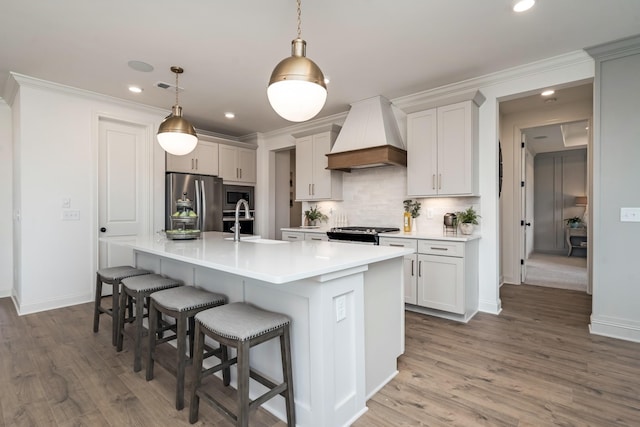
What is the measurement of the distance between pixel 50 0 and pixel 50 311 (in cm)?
316

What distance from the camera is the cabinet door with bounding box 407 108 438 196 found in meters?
3.72

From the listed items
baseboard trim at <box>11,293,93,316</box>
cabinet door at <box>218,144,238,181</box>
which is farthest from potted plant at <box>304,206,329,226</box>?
baseboard trim at <box>11,293,93,316</box>

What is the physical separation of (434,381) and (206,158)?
14.9 ft

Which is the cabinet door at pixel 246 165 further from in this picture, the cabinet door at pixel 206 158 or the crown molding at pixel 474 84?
the crown molding at pixel 474 84

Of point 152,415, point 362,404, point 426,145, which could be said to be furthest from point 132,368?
point 426,145

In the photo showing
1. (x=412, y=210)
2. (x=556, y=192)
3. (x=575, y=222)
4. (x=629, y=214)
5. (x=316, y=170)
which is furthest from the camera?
(x=556, y=192)

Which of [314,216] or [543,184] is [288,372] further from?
[543,184]

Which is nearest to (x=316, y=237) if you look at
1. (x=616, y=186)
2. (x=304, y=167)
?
(x=304, y=167)

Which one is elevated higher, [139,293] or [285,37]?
[285,37]

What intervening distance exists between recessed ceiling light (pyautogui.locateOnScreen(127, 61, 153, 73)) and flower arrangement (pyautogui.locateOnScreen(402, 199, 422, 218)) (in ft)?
11.0

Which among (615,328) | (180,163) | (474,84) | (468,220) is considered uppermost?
(474,84)

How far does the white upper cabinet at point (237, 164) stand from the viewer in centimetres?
546

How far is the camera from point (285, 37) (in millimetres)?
2715

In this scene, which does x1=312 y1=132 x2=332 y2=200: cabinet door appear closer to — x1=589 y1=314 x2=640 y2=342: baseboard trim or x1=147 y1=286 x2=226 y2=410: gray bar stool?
x1=147 y1=286 x2=226 y2=410: gray bar stool
